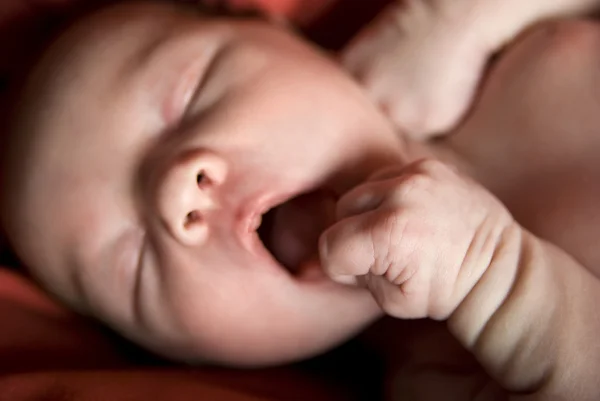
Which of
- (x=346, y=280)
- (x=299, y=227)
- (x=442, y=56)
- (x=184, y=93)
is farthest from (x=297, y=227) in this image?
(x=442, y=56)

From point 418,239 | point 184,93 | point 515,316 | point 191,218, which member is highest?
point 184,93

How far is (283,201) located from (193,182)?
12cm

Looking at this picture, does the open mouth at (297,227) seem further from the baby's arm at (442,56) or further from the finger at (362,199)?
the baby's arm at (442,56)

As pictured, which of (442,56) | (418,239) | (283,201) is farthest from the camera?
(442,56)

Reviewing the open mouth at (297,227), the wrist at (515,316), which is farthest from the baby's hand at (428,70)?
Result: the wrist at (515,316)

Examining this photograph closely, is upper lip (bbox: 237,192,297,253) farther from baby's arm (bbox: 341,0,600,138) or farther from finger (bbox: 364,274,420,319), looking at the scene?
baby's arm (bbox: 341,0,600,138)

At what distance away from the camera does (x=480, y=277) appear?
707mm

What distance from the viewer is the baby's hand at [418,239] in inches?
26.9

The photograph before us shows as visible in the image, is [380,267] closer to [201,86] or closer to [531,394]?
[531,394]

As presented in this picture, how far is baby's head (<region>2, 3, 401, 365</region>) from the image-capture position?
78 cm

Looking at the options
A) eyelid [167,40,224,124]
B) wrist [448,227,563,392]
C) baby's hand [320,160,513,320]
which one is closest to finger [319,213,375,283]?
baby's hand [320,160,513,320]

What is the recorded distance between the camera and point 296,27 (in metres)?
1.14

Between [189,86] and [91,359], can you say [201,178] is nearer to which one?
[189,86]

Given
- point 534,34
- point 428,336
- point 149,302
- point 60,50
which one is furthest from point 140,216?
point 534,34
